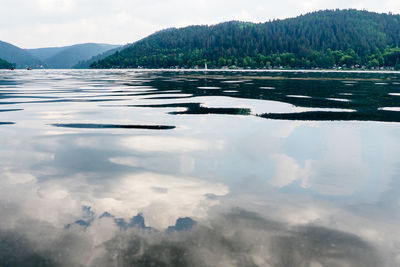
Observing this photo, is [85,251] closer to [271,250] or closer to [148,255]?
[148,255]

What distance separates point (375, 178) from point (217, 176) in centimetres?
487

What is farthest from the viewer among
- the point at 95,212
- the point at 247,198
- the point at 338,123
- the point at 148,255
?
the point at 338,123

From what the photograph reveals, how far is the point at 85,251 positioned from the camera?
6566 millimetres

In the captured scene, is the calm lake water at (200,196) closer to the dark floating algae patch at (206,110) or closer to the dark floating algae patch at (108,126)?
the dark floating algae patch at (108,126)

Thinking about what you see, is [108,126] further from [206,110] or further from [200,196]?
[200,196]

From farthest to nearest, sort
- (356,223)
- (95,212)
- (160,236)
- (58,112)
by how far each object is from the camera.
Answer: (58,112)
(95,212)
(356,223)
(160,236)

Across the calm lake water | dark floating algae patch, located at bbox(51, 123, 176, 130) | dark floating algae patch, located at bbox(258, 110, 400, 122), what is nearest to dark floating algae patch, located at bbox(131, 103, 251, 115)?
dark floating algae patch, located at bbox(258, 110, 400, 122)

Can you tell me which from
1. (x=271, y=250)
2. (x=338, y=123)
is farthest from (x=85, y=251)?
(x=338, y=123)

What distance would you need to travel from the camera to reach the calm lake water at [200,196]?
21.6 feet

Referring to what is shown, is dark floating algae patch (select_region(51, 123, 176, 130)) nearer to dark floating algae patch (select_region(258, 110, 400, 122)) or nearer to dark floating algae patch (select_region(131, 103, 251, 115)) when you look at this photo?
dark floating algae patch (select_region(131, 103, 251, 115))

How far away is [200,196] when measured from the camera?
9.48 metres

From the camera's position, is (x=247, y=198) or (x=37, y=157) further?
(x=37, y=157)

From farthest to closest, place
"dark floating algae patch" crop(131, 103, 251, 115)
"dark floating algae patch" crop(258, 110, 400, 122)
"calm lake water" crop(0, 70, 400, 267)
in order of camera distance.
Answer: "dark floating algae patch" crop(131, 103, 251, 115), "dark floating algae patch" crop(258, 110, 400, 122), "calm lake water" crop(0, 70, 400, 267)

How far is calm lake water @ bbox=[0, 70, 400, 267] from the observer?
6590 millimetres
